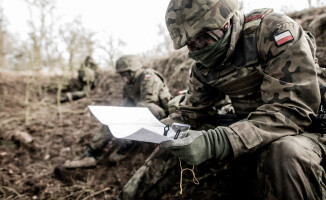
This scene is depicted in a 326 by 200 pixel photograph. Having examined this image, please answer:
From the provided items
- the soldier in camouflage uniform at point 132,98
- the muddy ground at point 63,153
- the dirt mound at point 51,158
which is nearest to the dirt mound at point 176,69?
the muddy ground at point 63,153

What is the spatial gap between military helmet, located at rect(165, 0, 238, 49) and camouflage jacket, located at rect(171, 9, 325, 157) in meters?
0.12

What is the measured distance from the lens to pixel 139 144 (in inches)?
129

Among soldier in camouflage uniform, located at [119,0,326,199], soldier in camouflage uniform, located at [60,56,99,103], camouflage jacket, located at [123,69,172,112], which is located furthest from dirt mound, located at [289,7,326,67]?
soldier in camouflage uniform, located at [60,56,99,103]

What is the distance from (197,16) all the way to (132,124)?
81cm

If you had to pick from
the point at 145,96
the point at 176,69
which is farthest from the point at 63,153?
the point at 176,69

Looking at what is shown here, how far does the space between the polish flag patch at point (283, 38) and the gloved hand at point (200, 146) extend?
0.60m

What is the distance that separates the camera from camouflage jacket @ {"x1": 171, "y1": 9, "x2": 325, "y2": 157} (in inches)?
42.2

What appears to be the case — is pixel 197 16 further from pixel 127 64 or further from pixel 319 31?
pixel 127 64

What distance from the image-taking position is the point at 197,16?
1.34 m

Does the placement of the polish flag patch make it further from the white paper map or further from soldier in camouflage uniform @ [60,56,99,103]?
soldier in camouflage uniform @ [60,56,99,103]

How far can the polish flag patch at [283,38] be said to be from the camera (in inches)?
45.5

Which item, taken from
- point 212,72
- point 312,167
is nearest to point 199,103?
point 212,72

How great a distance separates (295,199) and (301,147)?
25 cm

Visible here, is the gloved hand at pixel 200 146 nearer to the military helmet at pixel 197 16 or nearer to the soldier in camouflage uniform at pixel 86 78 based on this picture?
the military helmet at pixel 197 16
